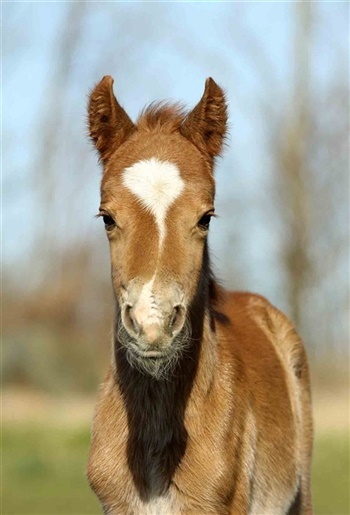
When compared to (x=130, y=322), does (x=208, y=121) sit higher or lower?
Answer: higher

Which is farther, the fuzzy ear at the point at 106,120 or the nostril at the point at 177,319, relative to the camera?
the fuzzy ear at the point at 106,120

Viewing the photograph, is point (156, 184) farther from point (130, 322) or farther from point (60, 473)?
point (60, 473)

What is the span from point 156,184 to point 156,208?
13cm

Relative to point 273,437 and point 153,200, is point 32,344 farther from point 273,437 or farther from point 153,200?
point 153,200

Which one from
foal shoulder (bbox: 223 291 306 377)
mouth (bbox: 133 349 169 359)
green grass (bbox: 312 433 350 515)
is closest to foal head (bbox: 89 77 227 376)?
mouth (bbox: 133 349 169 359)

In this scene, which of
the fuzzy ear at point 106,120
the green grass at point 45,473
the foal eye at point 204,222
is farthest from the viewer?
the green grass at point 45,473

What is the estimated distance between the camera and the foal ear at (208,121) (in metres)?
5.43

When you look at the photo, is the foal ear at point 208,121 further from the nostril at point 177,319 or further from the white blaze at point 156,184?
the nostril at point 177,319

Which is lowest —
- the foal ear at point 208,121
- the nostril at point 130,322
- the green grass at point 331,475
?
the green grass at point 331,475

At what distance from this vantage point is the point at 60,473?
1333 centimetres

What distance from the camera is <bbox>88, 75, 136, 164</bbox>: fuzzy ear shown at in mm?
5414

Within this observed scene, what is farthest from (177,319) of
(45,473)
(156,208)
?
(45,473)

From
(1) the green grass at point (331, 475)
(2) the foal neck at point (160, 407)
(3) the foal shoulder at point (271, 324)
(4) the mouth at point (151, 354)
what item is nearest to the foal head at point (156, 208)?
(4) the mouth at point (151, 354)

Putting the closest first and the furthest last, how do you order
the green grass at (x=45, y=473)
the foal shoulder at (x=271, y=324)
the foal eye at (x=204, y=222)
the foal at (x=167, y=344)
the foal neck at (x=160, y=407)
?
the foal at (x=167, y=344)
the foal eye at (x=204, y=222)
the foal neck at (x=160, y=407)
the foal shoulder at (x=271, y=324)
the green grass at (x=45, y=473)
